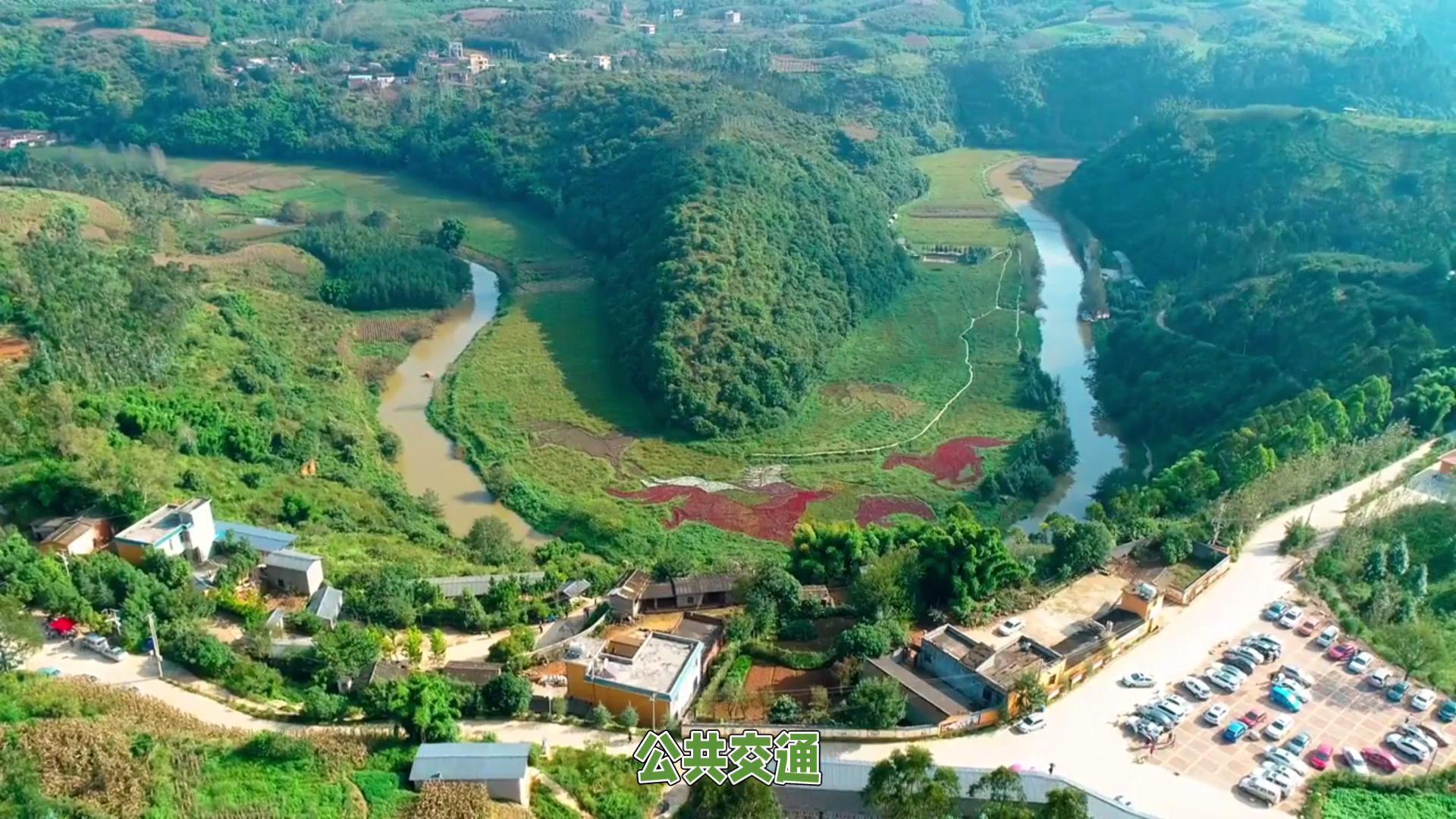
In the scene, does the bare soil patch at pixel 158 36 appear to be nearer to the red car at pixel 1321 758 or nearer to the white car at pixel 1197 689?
the white car at pixel 1197 689

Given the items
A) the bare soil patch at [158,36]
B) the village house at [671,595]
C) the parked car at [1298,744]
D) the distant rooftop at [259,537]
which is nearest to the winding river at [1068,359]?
the village house at [671,595]

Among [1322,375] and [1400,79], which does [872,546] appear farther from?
[1400,79]

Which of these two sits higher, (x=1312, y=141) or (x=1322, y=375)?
→ (x=1312, y=141)

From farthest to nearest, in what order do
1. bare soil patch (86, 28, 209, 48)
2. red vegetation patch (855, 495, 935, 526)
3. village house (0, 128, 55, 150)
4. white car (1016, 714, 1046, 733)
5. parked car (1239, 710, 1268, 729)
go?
bare soil patch (86, 28, 209, 48) → village house (0, 128, 55, 150) → red vegetation patch (855, 495, 935, 526) → parked car (1239, 710, 1268, 729) → white car (1016, 714, 1046, 733)

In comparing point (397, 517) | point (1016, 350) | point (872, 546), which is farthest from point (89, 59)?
point (872, 546)

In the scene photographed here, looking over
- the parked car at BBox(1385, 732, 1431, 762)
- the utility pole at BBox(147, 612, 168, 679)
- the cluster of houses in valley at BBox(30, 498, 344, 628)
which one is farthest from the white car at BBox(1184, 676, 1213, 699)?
the utility pole at BBox(147, 612, 168, 679)

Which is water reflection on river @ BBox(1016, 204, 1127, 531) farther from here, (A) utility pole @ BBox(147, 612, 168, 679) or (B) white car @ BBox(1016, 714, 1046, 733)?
(A) utility pole @ BBox(147, 612, 168, 679)
